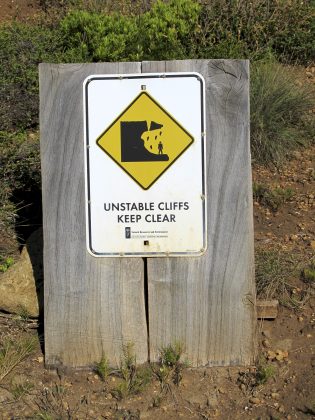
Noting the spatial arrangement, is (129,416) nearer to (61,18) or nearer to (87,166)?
(87,166)

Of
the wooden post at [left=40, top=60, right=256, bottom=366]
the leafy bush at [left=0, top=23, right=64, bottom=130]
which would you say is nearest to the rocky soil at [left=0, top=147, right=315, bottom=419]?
the wooden post at [left=40, top=60, right=256, bottom=366]

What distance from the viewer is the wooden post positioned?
368 cm

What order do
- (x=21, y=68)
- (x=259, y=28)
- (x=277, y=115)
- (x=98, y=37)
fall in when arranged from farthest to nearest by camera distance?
(x=259, y=28)
(x=98, y=37)
(x=21, y=68)
(x=277, y=115)

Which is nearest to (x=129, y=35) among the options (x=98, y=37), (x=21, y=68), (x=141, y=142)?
(x=98, y=37)

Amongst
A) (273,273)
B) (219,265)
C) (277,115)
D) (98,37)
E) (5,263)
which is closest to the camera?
(219,265)

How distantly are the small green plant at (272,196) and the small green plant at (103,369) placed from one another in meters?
2.17

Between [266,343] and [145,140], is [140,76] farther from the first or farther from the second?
[266,343]

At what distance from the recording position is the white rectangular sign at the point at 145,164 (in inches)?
143

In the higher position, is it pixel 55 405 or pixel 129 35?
pixel 129 35

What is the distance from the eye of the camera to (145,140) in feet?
12.0

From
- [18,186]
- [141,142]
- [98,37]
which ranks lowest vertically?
[18,186]

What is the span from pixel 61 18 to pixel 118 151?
545cm

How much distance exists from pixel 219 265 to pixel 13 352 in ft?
4.03

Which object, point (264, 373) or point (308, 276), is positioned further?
point (308, 276)
